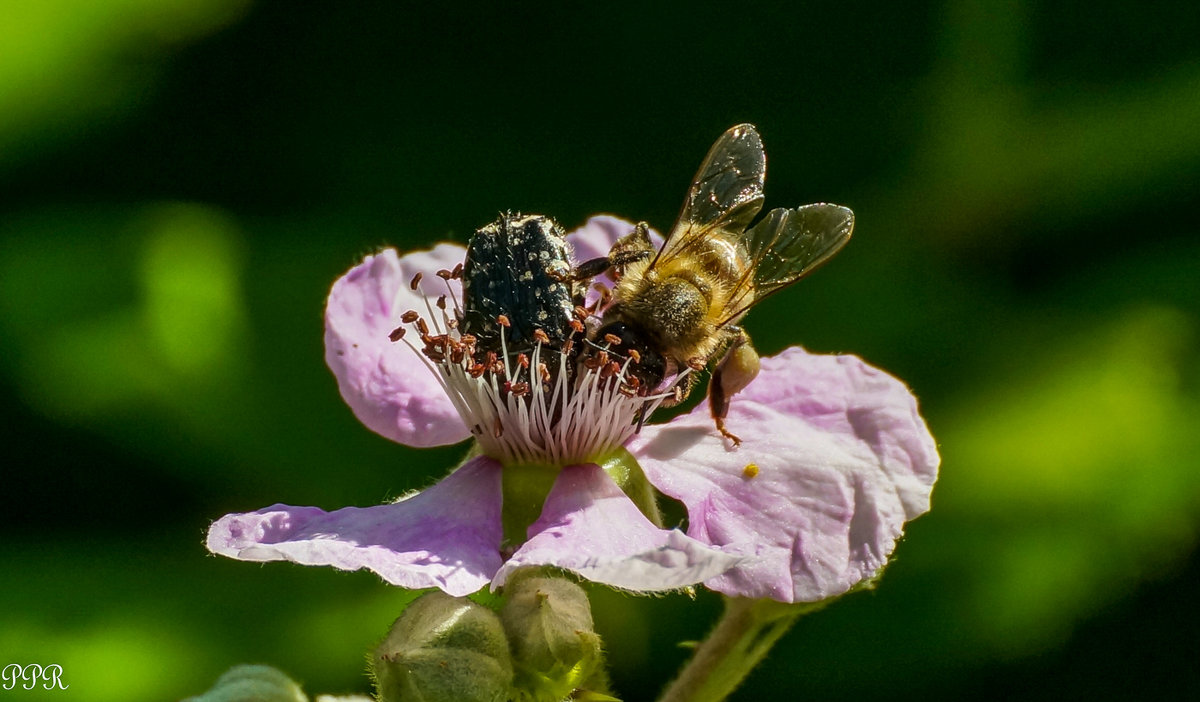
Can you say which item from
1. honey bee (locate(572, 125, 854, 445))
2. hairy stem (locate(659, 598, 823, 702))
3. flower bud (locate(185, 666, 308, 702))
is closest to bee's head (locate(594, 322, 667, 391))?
honey bee (locate(572, 125, 854, 445))

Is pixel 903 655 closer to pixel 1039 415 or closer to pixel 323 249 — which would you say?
pixel 1039 415

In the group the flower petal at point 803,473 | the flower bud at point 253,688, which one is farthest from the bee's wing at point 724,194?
the flower bud at point 253,688

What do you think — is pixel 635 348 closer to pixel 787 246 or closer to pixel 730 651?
pixel 787 246

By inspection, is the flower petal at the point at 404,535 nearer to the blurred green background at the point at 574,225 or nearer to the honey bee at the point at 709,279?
the honey bee at the point at 709,279

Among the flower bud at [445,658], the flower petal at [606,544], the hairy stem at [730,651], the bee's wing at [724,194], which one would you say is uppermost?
the bee's wing at [724,194]

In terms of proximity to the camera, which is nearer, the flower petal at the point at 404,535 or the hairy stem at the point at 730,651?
the flower petal at the point at 404,535

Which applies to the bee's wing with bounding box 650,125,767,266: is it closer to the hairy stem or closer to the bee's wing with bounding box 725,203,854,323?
the bee's wing with bounding box 725,203,854,323

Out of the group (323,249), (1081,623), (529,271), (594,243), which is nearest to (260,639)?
(323,249)
